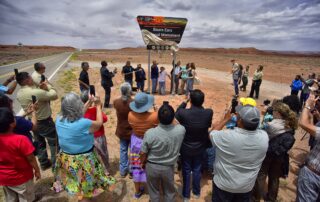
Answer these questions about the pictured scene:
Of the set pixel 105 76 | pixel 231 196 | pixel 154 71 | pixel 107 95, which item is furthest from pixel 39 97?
pixel 154 71

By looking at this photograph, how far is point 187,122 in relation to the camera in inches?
126

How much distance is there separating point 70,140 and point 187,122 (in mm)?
1733

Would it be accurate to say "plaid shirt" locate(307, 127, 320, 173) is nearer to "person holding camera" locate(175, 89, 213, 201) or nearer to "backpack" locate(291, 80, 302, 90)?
"person holding camera" locate(175, 89, 213, 201)

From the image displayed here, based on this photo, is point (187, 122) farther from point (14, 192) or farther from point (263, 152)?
point (14, 192)

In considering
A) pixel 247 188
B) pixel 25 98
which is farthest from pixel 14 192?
pixel 247 188

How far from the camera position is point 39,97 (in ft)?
12.1

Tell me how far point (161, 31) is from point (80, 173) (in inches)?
334

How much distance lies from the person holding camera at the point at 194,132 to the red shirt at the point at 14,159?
7.10ft

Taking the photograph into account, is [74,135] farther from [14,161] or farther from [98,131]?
[98,131]

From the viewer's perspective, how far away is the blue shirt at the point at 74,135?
2.52 meters

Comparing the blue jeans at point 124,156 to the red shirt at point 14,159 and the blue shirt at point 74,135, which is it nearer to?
the blue shirt at point 74,135

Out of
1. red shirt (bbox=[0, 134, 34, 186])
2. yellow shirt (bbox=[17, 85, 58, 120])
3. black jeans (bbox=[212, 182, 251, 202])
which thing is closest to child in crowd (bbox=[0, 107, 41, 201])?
red shirt (bbox=[0, 134, 34, 186])

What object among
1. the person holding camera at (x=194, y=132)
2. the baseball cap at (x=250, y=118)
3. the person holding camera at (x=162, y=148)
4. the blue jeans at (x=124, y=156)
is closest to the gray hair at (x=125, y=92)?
the blue jeans at (x=124, y=156)

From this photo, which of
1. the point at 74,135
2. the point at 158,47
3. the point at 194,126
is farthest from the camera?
the point at 158,47
